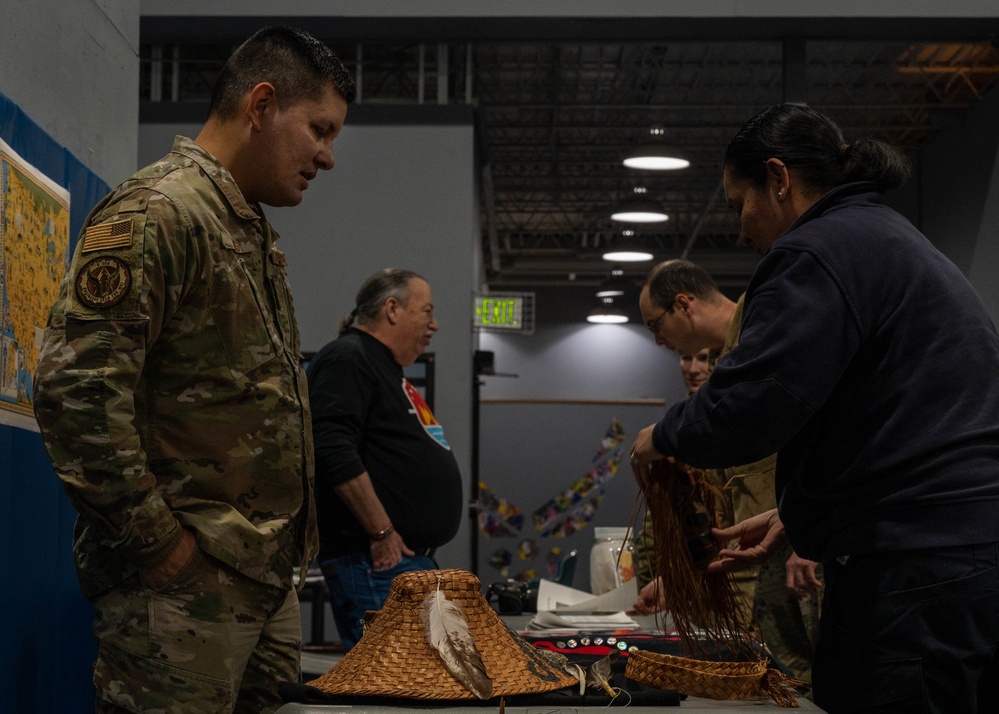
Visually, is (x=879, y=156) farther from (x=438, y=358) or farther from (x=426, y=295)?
(x=438, y=358)

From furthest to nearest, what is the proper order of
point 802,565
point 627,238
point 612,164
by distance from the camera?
point 627,238, point 612,164, point 802,565

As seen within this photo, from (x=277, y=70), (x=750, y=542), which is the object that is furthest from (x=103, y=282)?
(x=750, y=542)

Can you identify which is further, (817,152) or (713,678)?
(817,152)

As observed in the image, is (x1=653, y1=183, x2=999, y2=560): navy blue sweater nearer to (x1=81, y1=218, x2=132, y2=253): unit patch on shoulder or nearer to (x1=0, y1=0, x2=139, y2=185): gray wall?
(x1=81, y1=218, x2=132, y2=253): unit patch on shoulder

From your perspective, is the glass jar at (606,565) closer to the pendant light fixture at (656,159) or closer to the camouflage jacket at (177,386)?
the camouflage jacket at (177,386)

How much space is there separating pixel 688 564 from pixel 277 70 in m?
1.15

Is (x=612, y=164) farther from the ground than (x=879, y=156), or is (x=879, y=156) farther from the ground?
(x=612, y=164)

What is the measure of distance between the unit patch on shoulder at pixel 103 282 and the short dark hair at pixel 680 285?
6.77 feet

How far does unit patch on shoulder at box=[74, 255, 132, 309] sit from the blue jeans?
5.89 feet

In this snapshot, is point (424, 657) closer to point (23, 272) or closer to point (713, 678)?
point (713, 678)

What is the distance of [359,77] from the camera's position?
698cm

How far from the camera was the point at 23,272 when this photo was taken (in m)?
2.29

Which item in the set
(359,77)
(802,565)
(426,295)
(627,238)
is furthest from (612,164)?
(802,565)

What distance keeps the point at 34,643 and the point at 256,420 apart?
3.16 ft
